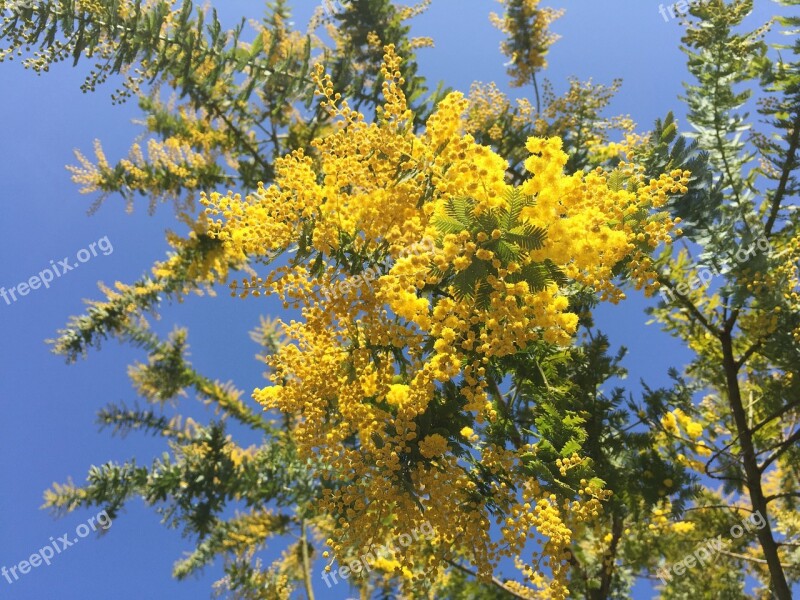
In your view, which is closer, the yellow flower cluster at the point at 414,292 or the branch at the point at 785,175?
the yellow flower cluster at the point at 414,292

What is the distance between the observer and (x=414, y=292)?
2.75 m

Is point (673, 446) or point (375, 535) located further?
point (673, 446)

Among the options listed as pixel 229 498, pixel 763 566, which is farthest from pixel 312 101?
pixel 763 566

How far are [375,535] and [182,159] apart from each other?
6.64 metres

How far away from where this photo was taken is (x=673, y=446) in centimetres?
471

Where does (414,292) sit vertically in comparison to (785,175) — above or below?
below

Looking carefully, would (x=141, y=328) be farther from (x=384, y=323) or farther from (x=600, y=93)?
(x=600, y=93)

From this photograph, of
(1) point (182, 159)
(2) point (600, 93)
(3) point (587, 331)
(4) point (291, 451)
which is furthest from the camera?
(1) point (182, 159)

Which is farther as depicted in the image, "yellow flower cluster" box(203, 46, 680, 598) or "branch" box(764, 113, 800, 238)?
"branch" box(764, 113, 800, 238)

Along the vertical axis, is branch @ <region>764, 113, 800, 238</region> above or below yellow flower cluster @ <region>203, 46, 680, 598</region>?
above

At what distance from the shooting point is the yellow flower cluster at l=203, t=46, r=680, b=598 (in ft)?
8.19

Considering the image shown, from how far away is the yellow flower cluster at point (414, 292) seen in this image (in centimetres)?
250

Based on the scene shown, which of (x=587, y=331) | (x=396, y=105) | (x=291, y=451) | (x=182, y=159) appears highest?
(x=182, y=159)

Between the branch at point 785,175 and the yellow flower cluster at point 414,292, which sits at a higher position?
the branch at point 785,175
